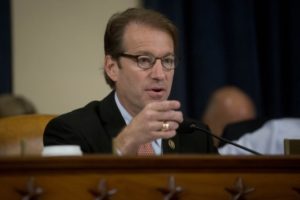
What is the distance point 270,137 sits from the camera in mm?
3258

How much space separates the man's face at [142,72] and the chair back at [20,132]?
0.33 meters

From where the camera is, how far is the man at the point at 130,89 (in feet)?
6.70

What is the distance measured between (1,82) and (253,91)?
145 cm

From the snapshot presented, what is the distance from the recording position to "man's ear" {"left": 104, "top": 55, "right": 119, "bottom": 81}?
2312 mm

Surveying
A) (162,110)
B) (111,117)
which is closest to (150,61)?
(111,117)

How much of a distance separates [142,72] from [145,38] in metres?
0.12

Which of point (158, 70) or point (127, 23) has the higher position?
point (127, 23)

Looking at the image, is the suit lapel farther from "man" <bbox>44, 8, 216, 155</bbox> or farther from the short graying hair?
the short graying hair

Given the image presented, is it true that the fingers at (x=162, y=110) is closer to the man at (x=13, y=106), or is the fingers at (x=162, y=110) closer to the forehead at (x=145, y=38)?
the forehead at (x=145, y=38)

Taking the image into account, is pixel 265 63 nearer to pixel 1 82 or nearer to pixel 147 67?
pixel 1 82

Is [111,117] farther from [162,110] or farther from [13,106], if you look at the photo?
[13,106]

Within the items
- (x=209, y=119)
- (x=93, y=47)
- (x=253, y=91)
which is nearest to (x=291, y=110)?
(x=253, y=91)

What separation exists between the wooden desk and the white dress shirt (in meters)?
1.80

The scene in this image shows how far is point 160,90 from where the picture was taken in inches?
85.0
